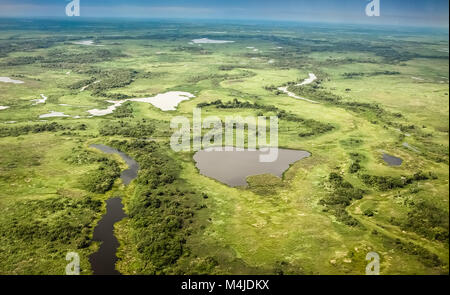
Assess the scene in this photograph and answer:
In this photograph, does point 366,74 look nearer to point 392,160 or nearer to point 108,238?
point 392,160

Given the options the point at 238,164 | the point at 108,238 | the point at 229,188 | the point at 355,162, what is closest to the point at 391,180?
the point at 355,162

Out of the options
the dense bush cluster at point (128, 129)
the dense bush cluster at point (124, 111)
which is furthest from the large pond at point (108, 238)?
the dense bush cluster at point (124, 111)

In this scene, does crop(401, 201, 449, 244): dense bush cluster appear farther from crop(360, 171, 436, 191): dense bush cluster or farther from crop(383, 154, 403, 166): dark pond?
crop(383, 154, 403, 166): dark pond

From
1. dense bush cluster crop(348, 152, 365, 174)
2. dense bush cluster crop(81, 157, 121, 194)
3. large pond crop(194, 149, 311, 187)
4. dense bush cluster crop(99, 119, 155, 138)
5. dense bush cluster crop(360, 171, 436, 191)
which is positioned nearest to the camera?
dense bush cluster crop(81, 157, 121, 194)

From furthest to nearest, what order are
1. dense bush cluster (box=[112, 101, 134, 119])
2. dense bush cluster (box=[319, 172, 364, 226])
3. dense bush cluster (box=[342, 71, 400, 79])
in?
dense bush cluster (box=[342, 71, 400, 79])
dense bush cluster (box=[112, 101, 134, 119])
dense bush cluster (box=[319, 172, 364, 226])

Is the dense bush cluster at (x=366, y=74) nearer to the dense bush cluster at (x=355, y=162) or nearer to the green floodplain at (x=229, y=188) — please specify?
the green floodplain at (x=229, y=188)

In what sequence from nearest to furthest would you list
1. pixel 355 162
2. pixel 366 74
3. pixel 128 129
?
pixel 355 162 < pixel 128 129 < pixel 366 74

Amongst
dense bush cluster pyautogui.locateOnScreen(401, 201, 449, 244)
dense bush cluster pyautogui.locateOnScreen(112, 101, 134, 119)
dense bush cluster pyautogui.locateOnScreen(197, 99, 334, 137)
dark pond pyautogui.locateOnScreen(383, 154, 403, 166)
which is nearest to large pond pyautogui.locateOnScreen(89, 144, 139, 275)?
dense bush cluster pyautogui.locateOnScreen(112, 101, 134, 119)
